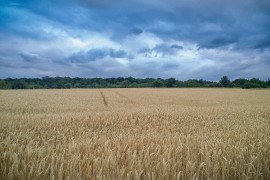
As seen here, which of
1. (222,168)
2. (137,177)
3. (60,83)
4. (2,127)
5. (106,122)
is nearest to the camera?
(137,177)

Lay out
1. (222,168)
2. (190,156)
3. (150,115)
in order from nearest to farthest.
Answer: (222,168)
(190,156)
(150,115)

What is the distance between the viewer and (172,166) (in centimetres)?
371

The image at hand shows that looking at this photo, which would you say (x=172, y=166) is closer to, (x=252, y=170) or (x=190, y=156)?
(x=190, y=156)

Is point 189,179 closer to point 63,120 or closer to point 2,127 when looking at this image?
point 2,127

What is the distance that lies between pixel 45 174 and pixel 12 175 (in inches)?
16.0

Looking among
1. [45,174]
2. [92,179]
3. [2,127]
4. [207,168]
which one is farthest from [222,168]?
[2,127]

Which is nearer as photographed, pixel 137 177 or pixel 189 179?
pixel 137 177

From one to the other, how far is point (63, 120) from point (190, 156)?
8.01 meters

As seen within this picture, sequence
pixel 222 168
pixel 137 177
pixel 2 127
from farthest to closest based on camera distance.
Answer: pixel 2 127, pixel 222 168, pixel 137 177

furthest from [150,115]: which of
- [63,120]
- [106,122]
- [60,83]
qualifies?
[60,83]

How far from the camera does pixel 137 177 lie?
3.22m

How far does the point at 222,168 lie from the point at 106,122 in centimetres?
781

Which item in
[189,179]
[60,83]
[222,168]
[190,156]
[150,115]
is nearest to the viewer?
[189,179]

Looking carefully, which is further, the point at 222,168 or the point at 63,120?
the point at 63,120
